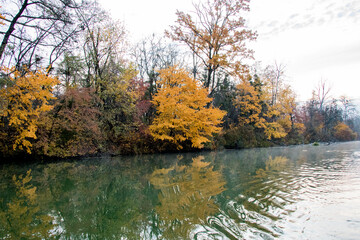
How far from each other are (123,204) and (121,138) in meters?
13.6

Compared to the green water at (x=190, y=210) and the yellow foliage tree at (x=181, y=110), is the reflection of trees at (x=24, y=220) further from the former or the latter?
the yellow foliage tree at (x=181, y=110)

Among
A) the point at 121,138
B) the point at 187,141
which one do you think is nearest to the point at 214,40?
the point at 187,141

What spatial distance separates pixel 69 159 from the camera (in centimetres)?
1567

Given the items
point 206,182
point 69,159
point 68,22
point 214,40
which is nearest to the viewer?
point 206,182

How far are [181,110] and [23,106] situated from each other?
969 centimetres

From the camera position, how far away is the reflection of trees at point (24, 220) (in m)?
3.43

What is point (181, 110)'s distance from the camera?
1691 cm

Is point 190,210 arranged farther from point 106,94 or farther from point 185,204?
point 106,94

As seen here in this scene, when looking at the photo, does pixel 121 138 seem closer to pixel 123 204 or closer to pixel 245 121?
pixel 123 204

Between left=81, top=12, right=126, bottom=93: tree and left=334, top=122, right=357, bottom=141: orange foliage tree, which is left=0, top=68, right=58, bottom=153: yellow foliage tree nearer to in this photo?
left=81, top=12, right=126, bottom=93: tree

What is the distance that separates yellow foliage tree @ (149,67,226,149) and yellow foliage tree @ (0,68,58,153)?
23.7ft

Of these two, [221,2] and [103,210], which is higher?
[221,2]

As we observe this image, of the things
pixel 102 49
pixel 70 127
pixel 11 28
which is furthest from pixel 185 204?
pixel 102 49

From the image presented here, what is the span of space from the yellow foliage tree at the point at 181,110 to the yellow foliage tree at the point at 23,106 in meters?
7.22
